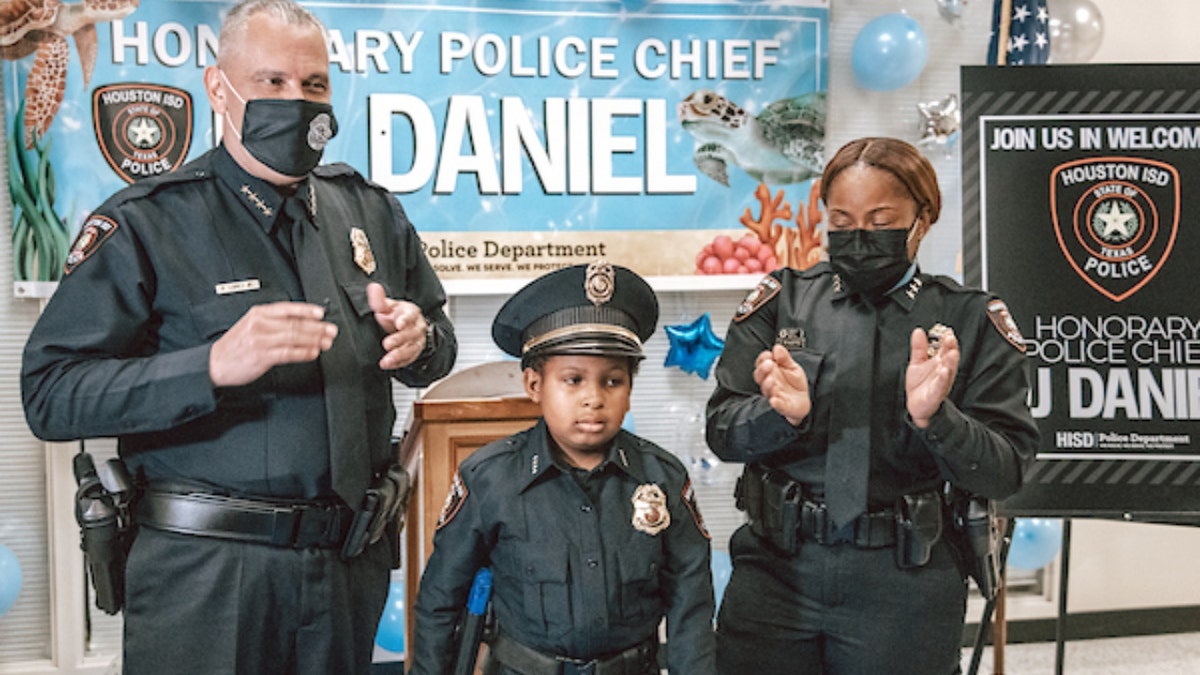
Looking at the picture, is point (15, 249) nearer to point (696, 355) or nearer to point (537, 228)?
point (537, 228)

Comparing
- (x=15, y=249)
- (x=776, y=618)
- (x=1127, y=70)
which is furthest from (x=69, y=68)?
(x=1127, y=70)

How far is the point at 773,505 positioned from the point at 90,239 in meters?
1.30

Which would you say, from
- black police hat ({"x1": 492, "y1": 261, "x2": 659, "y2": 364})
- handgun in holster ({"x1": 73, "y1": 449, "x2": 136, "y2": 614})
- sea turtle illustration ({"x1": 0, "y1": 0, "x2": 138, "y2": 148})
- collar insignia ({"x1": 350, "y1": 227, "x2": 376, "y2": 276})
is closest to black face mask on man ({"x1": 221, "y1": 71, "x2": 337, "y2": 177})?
collar insignia ({"x1": 350, "y1": 227, "x2": 376, "y2": 276})

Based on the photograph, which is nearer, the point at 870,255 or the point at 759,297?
the point at 870,255

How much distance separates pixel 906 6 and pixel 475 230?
185 cm

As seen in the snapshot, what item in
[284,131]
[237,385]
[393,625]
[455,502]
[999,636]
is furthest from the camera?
[393,625]

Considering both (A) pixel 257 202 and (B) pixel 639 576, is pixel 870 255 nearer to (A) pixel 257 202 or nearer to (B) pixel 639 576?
(B) pixel 639 576

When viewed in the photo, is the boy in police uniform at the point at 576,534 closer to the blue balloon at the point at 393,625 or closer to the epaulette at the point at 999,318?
the epaulette at the point at 999,318

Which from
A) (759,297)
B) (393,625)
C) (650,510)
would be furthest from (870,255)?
(393,625)

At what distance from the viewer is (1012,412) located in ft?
6.30

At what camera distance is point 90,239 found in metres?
1.65

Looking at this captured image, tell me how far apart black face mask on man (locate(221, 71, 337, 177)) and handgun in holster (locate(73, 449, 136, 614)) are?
1.92 feet

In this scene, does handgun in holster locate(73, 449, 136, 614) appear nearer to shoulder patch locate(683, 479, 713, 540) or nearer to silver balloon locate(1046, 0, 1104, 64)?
shoulder patch locate(683, 479, 713, 540)

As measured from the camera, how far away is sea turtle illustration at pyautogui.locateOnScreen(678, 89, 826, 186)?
12.0 feet
